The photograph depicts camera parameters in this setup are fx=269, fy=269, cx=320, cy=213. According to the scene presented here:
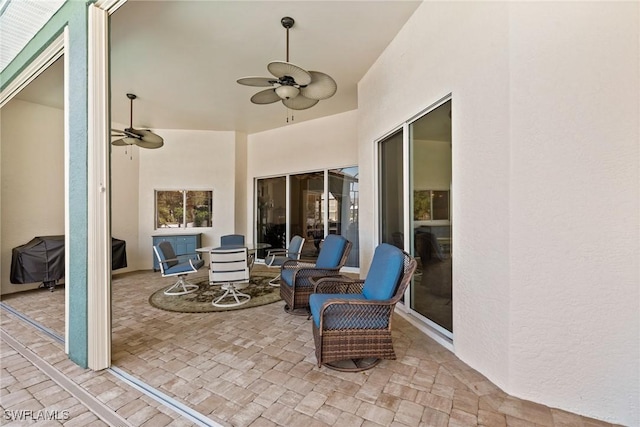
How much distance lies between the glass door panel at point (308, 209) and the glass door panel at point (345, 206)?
0.24 m

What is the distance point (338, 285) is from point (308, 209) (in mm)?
3763

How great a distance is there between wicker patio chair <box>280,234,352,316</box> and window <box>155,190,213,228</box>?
411cm

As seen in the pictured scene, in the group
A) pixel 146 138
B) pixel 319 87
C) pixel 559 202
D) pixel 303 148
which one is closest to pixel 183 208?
pixel 146 138

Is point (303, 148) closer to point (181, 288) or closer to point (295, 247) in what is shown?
point (295, 247)

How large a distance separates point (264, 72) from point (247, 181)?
361 centimetres

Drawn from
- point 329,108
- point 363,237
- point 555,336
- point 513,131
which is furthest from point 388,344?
point 329,108

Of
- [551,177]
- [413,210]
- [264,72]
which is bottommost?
[413,210]

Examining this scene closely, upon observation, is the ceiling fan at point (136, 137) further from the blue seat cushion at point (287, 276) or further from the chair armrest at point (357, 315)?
the chair armrest at point (357, 315)

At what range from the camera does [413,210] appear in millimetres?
3178

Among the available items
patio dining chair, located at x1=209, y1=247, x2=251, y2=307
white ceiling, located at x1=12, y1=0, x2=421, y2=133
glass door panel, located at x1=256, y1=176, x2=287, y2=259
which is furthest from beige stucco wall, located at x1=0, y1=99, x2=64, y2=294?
glass door panel, located at x1=256, y1=176, x2=287, y2=259

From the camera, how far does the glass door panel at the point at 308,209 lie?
20.5 ft

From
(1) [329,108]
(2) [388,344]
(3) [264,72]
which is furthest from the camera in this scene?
(1) [329,108]

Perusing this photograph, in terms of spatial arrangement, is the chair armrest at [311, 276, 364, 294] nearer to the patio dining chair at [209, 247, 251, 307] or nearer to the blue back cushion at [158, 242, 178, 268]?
the patio dining chair at [209, 247, 251, 307]

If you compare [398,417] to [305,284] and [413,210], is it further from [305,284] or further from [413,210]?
[413,210]
